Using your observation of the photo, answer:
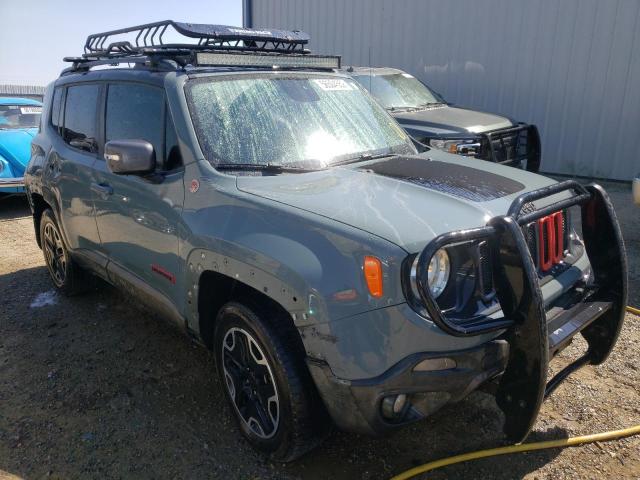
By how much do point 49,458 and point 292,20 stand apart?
12028mm

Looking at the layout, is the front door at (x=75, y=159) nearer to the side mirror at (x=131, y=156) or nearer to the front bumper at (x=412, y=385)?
the side mirror at (x=131, y=156)

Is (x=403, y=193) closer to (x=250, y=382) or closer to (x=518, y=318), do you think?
(x=518, y=318)

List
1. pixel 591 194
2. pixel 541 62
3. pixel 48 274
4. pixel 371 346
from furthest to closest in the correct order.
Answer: pixel 541 62, pixel 48 274, pixel 591 194, pixel 371 346

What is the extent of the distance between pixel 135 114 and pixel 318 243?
6.16 feet

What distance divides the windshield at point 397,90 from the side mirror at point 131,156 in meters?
5.19

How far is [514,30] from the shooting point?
9.63 metres

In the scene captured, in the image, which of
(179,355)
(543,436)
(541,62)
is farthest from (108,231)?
(541,62)

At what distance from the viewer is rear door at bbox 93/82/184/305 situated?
3.04 m

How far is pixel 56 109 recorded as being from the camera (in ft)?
15.1

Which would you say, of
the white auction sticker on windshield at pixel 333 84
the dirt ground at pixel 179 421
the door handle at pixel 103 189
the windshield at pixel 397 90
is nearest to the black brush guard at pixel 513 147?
the windshield at pixel 397 90

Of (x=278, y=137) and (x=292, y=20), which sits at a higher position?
(x=292, y=20)

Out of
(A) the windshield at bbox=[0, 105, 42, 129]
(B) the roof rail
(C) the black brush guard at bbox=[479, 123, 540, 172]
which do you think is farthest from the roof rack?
(A) the windshield at bbox=[0, 105, 42, 129]

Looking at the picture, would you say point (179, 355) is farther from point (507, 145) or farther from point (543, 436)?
point (507, 145)

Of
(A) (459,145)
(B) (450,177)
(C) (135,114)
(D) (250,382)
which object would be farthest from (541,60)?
(D) (250,382)
